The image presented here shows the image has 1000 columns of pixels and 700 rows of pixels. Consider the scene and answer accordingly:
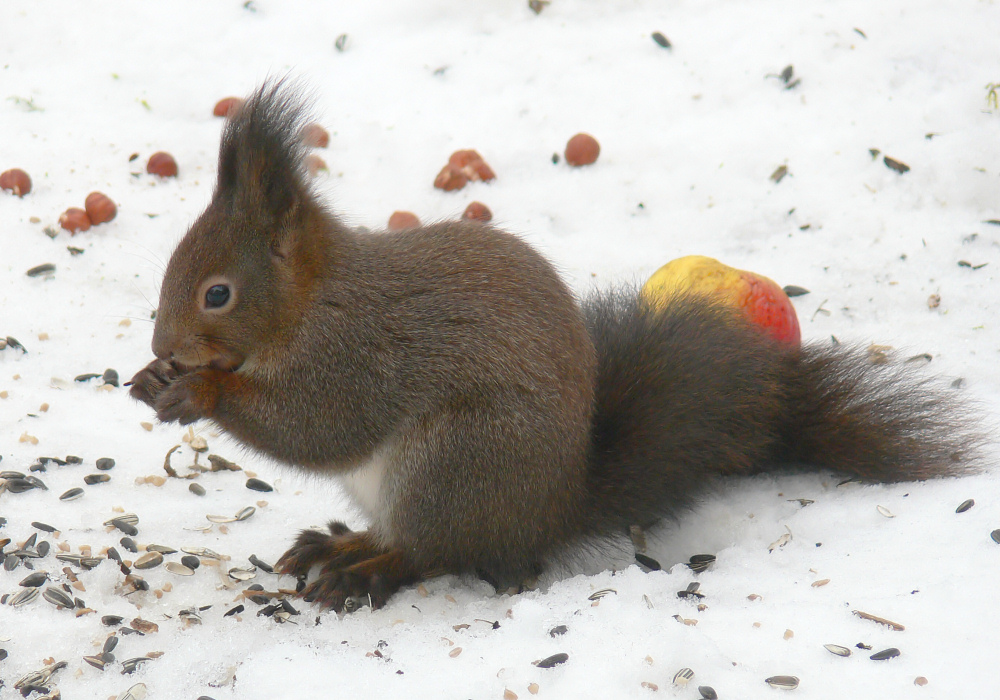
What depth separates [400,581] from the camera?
2.29 meters

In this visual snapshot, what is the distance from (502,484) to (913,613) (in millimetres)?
888

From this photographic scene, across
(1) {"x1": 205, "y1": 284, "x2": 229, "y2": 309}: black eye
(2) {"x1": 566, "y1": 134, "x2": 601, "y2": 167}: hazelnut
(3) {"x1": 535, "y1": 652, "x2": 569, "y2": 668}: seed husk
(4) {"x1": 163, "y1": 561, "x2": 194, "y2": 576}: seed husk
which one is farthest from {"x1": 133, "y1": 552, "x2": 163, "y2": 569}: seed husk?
(2) {"x1": 566, "y1": 134, "x2": 601, "y2": 167}: hazelnut

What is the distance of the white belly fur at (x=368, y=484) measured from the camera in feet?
7.34

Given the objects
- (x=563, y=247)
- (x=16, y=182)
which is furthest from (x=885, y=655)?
(x=16, y=182)

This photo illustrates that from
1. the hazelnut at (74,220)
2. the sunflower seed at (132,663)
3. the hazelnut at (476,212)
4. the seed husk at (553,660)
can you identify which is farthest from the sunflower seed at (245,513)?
the hazelnut at (74,220)

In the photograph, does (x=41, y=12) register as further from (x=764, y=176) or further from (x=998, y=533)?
(x=998, y=533)

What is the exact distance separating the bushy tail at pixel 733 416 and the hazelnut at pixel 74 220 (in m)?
2.23

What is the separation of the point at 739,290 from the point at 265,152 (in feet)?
4.86

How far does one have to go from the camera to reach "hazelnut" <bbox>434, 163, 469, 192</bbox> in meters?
3.87

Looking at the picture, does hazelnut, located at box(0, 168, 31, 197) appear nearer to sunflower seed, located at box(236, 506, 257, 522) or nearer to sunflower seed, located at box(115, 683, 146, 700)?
sunflower seed, located at box(236, 506, 257, 522)

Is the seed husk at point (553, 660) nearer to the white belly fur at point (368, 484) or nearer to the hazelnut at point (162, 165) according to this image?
the white belly fur at point (368, 484)

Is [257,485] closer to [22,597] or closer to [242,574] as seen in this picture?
[242,574]

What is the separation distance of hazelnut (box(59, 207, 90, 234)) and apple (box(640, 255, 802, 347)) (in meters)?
2.20

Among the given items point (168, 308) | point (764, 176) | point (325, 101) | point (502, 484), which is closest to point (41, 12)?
point (325, 101)
